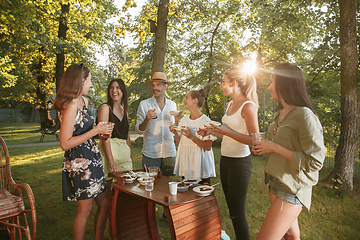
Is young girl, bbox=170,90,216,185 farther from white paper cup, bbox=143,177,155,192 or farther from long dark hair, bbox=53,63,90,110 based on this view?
long dark hair, bbox=53,63,90,110

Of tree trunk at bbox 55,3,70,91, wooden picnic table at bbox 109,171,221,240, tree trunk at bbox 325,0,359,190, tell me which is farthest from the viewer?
tree trunk at bbox 55,3,70,91

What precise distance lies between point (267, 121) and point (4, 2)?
11153 millimetres

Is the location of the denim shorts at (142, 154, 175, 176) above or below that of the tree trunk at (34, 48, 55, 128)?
below

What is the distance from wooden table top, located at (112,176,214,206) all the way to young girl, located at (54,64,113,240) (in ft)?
1.12

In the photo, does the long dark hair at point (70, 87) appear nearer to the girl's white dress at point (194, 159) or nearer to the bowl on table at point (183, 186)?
the bowl on table at point (183, 186)

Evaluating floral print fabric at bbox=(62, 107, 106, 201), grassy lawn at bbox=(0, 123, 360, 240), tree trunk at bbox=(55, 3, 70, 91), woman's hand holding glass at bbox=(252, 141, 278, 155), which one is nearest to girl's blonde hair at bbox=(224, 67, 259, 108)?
woman's hand holding glass at bbox=(252, 141, 278, 155)

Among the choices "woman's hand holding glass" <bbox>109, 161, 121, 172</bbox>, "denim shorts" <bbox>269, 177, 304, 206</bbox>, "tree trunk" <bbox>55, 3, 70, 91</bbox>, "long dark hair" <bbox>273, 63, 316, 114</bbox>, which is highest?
"tree trunk" <bbox>55, 3, 70, 91</bbox>

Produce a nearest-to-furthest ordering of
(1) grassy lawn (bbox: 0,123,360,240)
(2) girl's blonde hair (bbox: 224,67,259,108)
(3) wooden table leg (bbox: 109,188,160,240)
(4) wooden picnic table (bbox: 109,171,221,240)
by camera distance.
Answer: (4) wooden picnic table (bbox: 109,171,221,240), (2) girl's blonde hair (bbox: 224,67,259,108), (3) wooden table leg (bbox: 109,188,160,240), (1) grassy lawn (bbox: 0,123,360,240)

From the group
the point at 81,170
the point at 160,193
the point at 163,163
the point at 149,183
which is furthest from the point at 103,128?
the point at 163,163

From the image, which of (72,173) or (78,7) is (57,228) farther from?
(78,7)

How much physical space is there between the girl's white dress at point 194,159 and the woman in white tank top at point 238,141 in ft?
2.46

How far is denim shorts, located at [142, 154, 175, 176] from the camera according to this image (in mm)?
3754

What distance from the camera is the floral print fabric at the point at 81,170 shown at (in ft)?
7.75

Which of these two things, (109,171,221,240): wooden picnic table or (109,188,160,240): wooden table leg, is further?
(109,188,160,240): wooden table leg
